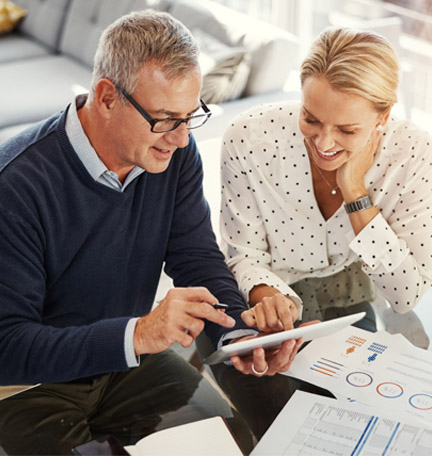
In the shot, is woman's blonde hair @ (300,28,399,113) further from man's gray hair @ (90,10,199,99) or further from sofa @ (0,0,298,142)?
sofa @ (0,0,298,142)

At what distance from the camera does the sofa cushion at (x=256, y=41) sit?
3410mm

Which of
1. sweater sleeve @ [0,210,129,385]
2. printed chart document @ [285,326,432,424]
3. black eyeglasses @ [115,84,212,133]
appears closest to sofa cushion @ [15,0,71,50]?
black eyeglasses @ [115,84,212,133]

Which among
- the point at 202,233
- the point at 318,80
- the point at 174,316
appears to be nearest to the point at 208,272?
the point at 202,233

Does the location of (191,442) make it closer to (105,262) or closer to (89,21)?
(105,262)

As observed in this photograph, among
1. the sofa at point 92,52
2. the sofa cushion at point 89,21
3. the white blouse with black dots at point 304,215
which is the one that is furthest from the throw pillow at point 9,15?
the white blouse with black dots at point 304,215

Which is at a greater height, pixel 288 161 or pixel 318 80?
pixel 318 80

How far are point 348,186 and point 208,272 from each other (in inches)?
14.6

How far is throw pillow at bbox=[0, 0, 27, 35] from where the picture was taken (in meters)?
4.70

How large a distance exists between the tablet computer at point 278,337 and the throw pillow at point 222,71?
213cm

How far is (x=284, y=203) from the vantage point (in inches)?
66.9

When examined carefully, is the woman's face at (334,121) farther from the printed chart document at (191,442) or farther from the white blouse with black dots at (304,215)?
the printed chart document at (191,442)

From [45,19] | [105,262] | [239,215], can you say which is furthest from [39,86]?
[105,262]

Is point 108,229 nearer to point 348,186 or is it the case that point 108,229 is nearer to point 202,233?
point 202,233

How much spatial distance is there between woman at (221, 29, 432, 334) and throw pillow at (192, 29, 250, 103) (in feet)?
5.24
